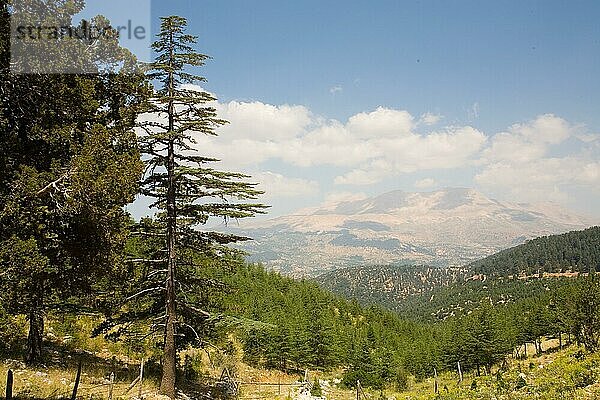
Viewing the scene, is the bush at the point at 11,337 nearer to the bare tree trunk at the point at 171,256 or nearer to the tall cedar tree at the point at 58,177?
the bare tree trunk at the point at 171,256

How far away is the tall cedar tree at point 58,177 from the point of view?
30.2ft

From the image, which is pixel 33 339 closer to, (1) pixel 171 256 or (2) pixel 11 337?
(2) pixel 11 337

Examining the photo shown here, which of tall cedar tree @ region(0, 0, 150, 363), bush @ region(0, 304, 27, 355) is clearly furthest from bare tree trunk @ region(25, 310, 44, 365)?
tall cedar tree @ region(0, 0, 150, 363)

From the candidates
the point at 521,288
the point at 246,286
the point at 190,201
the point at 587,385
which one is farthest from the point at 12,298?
the point at 521,288

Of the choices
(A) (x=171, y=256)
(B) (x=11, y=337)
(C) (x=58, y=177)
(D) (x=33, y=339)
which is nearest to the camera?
(C) (x=58, y=177)

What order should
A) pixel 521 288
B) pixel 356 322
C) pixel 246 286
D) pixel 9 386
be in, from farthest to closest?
pixel 521 288
pixel 356 322
pixel 246 286
pixel 9 386

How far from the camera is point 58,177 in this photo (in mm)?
9680

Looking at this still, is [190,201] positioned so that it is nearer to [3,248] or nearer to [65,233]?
[65,233]

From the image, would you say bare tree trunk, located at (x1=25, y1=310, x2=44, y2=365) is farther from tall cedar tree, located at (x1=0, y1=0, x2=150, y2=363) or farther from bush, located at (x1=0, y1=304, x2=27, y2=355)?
tall cedar tree, located at (x1=0, y1=0, x2=150, y2=363)

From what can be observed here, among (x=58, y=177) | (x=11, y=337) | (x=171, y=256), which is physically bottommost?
(x=11, y=337)

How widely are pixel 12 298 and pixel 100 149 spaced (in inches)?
160

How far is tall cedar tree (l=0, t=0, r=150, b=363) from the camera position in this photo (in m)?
9.22

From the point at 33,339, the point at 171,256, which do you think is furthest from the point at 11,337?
the point at 171,256

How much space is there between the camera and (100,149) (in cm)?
1002
